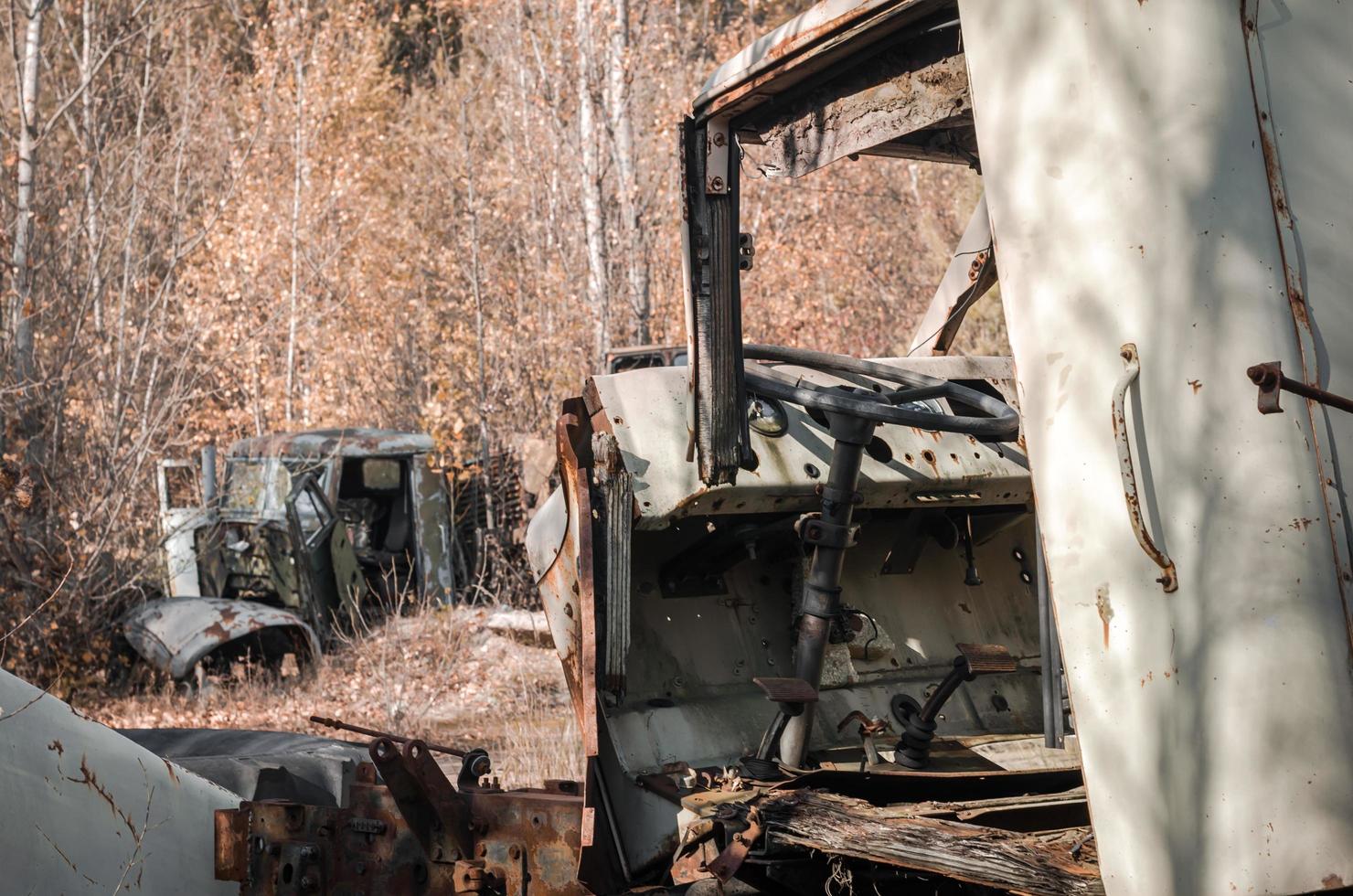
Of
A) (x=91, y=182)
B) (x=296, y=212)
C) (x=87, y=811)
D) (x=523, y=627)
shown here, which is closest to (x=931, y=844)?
(x=87, y=811)

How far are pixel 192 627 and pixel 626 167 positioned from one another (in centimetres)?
615

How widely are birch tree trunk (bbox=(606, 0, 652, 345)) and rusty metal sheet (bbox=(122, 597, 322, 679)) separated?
462 cm

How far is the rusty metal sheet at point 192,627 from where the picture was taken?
934cm

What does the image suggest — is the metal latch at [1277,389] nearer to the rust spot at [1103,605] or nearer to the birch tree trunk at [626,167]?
the rust spot at [1103,605]

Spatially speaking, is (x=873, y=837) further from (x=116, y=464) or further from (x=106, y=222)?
(x=106, y=222)

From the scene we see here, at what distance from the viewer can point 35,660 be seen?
9.32 m

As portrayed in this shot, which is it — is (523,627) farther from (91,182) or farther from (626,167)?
(626,167)

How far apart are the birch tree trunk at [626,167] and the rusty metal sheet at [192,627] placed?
15.2 feet

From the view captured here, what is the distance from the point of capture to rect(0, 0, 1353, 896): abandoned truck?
2166 mm

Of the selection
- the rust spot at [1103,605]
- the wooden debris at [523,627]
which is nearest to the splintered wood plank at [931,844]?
the rust spot at [1103,605]

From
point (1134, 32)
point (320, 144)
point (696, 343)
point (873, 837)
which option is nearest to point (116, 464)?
point (696, 343)

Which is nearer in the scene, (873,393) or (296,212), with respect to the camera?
(873,393)

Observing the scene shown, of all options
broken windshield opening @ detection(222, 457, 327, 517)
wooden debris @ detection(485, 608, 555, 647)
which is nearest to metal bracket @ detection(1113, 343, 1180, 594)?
wooden debris @ detection(485, 608, 555, 647)

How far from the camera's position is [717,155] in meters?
3.49
